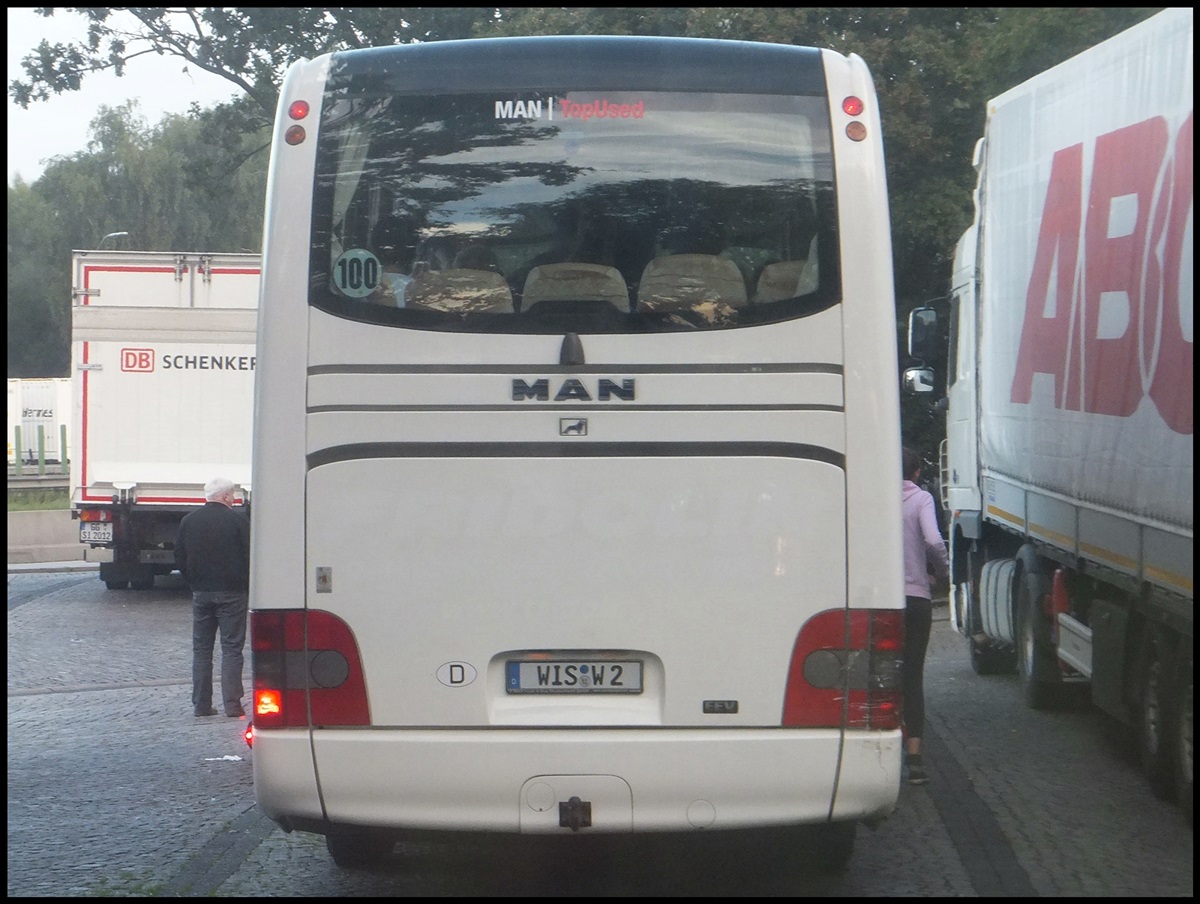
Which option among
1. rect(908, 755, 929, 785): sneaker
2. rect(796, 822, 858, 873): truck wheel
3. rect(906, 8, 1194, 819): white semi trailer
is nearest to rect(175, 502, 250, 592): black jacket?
rect(908, 755, 929, 785): sneaker

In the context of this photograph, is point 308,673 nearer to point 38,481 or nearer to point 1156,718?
point 1156,718

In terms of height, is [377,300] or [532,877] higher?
[377,300]

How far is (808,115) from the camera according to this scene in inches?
223

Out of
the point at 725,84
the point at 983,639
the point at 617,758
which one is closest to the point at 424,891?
the point at 617,758

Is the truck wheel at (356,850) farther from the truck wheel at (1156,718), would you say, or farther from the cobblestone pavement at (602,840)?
the truck wheel at (1156,718)

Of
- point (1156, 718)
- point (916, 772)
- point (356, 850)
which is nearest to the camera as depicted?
point (356, 850)

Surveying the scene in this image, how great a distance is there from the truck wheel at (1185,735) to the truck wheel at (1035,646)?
9.59 feet

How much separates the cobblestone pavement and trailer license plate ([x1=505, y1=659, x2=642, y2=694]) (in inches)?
26.0

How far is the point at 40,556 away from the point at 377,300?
80.7 ft

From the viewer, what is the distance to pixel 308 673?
5.53 meters

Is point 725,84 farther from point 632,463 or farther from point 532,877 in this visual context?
point 532,877

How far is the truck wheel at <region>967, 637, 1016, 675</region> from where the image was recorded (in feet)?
42.7

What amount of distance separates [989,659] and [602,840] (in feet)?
21.9

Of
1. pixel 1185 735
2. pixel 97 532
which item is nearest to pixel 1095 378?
pixel 1185 735
